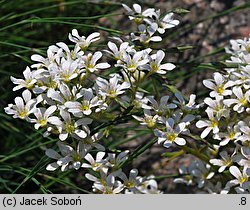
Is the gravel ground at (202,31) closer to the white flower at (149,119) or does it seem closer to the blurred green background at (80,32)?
the blurred green background at (80,32)

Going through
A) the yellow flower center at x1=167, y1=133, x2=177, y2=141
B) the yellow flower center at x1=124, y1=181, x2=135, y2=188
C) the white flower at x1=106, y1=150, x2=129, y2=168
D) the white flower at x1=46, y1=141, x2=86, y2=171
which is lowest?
the yellow flower center at x1=124, y1=181, x2=135, y2=188

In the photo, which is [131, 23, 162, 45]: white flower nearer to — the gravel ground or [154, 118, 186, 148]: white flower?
[154, 118, 186, 148]: white flower

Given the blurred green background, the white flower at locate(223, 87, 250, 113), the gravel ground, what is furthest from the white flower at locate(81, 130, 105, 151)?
the gravel ground

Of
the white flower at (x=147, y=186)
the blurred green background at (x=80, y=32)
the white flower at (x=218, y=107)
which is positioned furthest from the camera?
the blurred green background at (x=80, y=32)

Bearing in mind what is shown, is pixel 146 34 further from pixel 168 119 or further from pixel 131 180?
pixel 131 180

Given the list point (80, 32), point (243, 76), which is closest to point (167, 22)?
point (243, 76)

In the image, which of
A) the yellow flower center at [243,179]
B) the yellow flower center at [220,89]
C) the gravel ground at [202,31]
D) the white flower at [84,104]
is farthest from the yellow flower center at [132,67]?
the gravel ground at [202,31]
